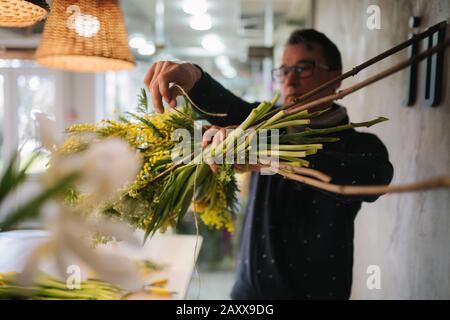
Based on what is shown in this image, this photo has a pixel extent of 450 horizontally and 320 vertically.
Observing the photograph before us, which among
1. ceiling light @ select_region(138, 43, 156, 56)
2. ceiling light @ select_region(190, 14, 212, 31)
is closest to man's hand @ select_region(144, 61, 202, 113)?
ceiling light @ select_region(138, 43, 156, 56)

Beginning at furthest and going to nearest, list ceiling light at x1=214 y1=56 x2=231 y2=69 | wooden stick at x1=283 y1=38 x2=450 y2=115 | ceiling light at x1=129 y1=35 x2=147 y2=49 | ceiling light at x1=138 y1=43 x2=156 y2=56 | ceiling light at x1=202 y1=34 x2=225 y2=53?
ceiling light at x1=202 y1=34 x2=225 y2=53 → ceiling light at x1=214 y1=56 x2=231 y2=69 → ceiling light at x1=138 y1=43 x2=156 y2=56 → ceiling light at x1=129 y1=35 x2=147 y2=49 → wooden stick at x1=283 y1=38 x2=450 y2=115

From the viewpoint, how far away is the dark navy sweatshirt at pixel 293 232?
1133 millimetres

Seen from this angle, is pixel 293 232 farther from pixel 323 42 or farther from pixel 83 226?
pixel 83 226

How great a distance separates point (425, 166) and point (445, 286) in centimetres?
29

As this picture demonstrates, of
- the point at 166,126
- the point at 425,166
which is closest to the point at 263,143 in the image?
the point at 166,126

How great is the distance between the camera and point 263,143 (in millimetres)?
751

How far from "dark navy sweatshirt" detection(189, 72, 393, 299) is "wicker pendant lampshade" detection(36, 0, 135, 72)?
281 millimetres

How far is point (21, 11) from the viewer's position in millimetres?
920

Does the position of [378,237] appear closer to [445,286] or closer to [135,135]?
[445,286]

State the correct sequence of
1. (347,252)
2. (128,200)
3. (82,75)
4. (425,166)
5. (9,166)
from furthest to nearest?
(82,75)
(347,252)
(425,166)
(128,200)
(9,166)

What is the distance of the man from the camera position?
3.70 ft

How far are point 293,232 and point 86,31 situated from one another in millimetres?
811

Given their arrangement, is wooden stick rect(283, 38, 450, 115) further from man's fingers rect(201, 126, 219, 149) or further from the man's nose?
the man's nose

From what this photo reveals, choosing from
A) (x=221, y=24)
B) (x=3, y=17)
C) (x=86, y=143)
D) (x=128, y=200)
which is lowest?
(x=128, y=200)
